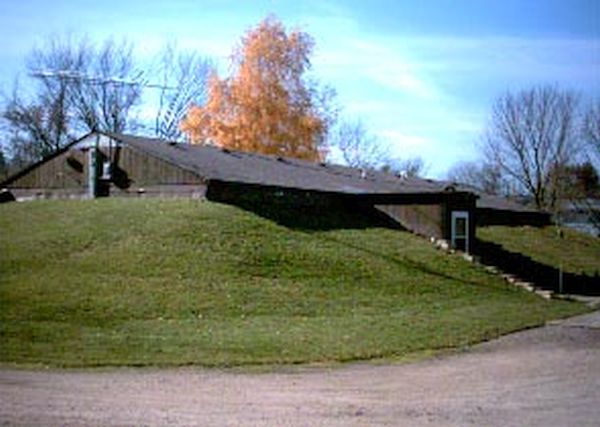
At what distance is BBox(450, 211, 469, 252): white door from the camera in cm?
3734

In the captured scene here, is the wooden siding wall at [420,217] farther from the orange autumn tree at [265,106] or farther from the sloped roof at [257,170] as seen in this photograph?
the orange autumn tree at [265,106]

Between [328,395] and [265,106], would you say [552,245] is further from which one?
[328,395]

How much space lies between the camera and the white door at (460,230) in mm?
Result: 37344

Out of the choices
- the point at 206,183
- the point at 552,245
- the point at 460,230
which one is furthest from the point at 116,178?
the point at 552,245

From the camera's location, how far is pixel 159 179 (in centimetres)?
3647

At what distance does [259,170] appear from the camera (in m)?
40.4

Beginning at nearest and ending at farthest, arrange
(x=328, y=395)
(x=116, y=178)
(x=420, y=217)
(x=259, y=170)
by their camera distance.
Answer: (x=328, y=395) < (x=116, y=178) < (x=420, y=217) < (x=259, y=170)

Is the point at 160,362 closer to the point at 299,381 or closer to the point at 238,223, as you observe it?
the point at 299,381

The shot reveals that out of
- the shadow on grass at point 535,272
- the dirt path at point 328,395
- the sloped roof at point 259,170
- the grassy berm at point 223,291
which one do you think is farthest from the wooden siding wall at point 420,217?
the dirt path at point 328,395

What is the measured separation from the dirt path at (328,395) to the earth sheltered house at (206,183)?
2159 cm

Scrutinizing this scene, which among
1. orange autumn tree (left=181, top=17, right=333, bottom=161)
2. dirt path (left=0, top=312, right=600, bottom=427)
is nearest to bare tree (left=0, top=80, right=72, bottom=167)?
orange autumn tree (left=181, top=17, right=333, bottom=161)

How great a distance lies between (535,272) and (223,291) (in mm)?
19913

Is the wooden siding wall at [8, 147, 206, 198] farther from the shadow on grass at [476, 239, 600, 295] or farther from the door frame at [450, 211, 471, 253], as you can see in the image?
the shadow on grass at [476, 239, 600, 295]

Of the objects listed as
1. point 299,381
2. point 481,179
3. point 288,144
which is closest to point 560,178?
point 481,179
